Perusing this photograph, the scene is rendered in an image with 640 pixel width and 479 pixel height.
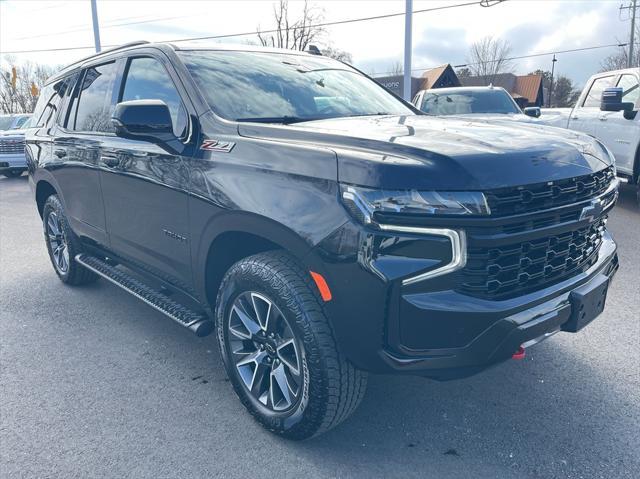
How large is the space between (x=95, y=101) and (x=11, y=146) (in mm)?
12935

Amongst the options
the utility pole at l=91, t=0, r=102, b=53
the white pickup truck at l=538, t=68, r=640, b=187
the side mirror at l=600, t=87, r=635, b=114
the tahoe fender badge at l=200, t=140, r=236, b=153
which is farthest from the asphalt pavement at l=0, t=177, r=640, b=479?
the utility pole at l=91, t=0, r=102, b=53

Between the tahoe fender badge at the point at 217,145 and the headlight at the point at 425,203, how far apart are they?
0.95 metres

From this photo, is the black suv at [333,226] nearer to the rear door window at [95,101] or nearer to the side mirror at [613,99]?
the rear door window at [95,101]

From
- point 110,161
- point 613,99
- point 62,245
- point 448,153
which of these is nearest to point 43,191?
point 62,245

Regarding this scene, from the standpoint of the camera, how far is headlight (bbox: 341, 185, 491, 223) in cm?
208

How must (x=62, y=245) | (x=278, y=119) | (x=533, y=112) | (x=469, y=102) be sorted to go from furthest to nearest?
1. (x=469, y=102)
2. (x=533, y=112)
3. (x=62, y=245)
4. (x=278, y=119)

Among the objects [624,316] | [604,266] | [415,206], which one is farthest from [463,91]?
[415,206]

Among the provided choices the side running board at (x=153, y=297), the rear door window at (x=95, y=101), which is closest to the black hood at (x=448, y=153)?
the side running board at (x=153, y=297)

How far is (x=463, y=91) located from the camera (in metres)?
10.3

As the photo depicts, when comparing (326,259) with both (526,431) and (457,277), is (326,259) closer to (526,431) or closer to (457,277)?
(457,277)

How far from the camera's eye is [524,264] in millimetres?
2258

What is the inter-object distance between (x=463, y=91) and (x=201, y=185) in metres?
8.53

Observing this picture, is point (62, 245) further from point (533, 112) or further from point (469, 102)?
point (533, 112)

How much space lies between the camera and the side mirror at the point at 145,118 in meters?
2.91
